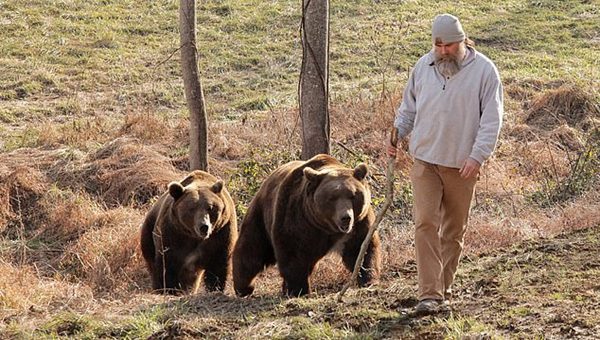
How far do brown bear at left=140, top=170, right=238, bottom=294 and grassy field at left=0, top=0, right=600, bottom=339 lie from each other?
0.40 meters

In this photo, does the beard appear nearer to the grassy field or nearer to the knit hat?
the knit hat

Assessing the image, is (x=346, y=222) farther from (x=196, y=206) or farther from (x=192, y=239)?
(x=192, y=239)

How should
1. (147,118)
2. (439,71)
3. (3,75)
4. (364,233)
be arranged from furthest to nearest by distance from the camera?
(3,75) → (147,118) → (364,233) → (439,71)

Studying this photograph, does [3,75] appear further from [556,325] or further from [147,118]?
[556,325]

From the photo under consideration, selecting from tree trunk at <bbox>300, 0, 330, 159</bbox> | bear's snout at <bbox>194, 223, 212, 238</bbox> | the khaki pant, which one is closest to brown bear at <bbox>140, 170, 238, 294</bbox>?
bear's snout at <bbox>194, 223, 212, 238</bbox>

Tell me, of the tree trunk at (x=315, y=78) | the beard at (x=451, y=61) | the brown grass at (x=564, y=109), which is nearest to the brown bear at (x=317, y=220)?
the beard at (x=451, y=61)

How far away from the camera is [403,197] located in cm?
1095

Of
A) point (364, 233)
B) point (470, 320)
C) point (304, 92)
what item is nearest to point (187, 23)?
point (304, 92)

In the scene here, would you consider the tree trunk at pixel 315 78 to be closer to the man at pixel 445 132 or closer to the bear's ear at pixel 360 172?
the bear's ear at pixel 360 172

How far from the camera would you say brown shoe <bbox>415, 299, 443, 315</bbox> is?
20.1 feet

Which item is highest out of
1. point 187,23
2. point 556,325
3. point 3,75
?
point 187,23

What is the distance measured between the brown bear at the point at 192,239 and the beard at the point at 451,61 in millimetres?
3281

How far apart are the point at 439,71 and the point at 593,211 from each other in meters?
3.88

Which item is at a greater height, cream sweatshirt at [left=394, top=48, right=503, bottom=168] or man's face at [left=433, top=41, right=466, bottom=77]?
man's face at [left=433, top=41, right=466, bottom=77]
